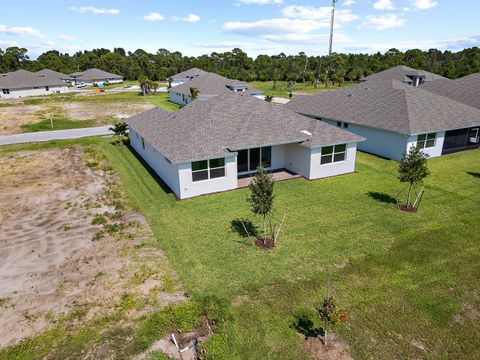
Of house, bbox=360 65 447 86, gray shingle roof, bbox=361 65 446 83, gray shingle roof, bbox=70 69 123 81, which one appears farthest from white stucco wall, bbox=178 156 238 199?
gray shingle roof, bbox=70 69 123 81

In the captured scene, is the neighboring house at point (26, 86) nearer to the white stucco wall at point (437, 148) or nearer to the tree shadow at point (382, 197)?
the tree shadow at point (382, 197)

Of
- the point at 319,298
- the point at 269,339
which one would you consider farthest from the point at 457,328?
the point at 269,339

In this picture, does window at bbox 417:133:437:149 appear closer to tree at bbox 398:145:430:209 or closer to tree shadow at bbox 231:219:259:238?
tree at bbox 398:145:430:209

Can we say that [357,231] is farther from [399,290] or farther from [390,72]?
[390,72]

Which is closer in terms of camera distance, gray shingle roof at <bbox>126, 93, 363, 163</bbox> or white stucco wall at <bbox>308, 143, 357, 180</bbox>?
gray shingle roof at <bbox>126, 93, 363, 163</bbox>

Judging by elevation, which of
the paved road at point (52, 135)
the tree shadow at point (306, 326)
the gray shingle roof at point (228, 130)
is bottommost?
the tree shadow at point (306, 326)


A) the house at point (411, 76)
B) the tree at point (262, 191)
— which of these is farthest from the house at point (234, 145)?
the house at point (411, 76)

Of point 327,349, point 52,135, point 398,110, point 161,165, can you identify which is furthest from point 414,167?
point 52,135
